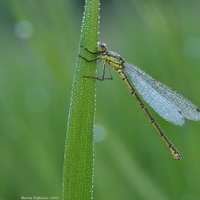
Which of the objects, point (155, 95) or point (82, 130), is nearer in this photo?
point (82, 130)

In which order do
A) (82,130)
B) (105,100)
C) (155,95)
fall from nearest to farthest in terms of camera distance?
1. (82,130)
2. (105,100)
3. (155,95)

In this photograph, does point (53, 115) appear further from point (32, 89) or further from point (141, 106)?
point (141, 106)

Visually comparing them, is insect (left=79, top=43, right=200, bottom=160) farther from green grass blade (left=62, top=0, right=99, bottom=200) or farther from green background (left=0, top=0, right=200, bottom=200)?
green grass blade (left=62, top=0, right=99, bottom=200)

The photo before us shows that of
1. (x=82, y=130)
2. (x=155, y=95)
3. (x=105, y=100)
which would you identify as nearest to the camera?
(x=82, y=130)

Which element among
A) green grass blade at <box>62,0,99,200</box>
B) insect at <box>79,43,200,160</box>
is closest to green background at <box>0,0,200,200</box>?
insect at <box>79,43,200,160</box>

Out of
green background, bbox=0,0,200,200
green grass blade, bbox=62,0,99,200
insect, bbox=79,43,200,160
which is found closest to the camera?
green grass blade, bbox=62,0,99,200

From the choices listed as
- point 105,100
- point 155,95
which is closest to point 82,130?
point 105,100

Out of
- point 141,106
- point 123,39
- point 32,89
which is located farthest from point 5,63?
point 141,106

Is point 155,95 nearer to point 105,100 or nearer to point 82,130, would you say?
point 105,100
